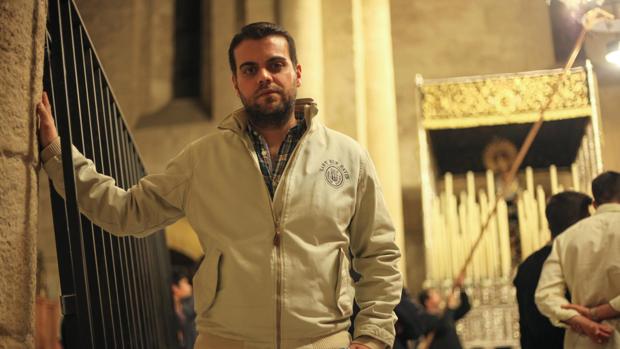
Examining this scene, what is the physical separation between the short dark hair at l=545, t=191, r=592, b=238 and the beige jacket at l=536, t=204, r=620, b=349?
1.26ft

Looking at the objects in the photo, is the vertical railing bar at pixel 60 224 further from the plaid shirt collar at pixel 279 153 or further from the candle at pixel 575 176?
the candle at pixel 575 176

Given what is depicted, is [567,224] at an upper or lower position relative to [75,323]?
upper

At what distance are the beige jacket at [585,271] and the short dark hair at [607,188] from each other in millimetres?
52

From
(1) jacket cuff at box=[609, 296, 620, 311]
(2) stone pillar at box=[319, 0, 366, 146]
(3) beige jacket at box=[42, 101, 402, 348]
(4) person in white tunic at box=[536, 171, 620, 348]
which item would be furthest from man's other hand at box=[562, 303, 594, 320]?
(2) stone pillar at box=[319, 0, 366, 146]

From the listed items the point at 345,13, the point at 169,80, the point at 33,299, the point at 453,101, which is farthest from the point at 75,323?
the point at 169,80

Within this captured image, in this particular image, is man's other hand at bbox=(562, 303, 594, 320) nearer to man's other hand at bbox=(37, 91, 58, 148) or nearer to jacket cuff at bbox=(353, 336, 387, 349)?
jacket cuff at bbox=(353, 336, 387, 349)

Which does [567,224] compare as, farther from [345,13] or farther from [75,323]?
[345,13]

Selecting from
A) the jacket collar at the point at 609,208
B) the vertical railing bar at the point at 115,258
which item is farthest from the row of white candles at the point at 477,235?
the vertical railing bar at the point at 115,258

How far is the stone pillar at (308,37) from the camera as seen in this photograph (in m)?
6.79

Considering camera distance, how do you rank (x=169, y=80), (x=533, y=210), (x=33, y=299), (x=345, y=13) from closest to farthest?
(x=33, y=299) < (x=345, y=13) < (x=533, y=210) < (x=169, y=80)

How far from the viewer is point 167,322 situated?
437 centimetres

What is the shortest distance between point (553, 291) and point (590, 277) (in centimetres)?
21

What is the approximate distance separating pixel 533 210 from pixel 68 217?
22.8ft

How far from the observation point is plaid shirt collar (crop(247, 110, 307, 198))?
2.20m
